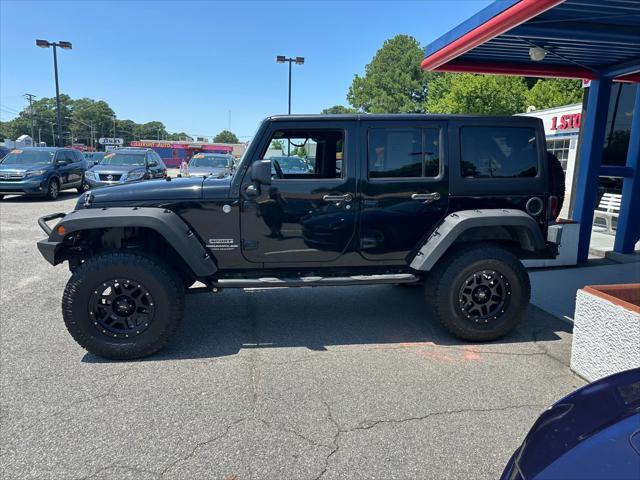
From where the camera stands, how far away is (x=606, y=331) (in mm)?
3293

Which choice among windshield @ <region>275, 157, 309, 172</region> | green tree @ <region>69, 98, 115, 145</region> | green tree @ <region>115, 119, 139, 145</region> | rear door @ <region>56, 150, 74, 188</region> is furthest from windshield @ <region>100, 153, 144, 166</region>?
green tree @ <region>115, 119, 139, 145</region>

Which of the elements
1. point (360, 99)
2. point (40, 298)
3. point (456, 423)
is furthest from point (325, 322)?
point (360, 99)

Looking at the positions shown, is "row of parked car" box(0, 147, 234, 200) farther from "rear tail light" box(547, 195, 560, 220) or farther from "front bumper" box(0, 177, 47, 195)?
"rear tail light" box(547, 195, 560, 220)

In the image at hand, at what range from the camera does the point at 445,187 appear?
4.12 meters

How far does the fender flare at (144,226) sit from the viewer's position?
144 inches

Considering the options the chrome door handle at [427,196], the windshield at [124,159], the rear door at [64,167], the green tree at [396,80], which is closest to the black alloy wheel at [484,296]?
the chrome door handle at [427,196]

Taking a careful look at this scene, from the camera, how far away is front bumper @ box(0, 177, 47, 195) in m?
13.8

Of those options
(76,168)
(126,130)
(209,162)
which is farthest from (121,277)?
(126,130)

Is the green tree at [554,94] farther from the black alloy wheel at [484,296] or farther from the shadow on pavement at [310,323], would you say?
the black alloy wheel at [484,296]

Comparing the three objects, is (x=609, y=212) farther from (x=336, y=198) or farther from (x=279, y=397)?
(x=279, y=397)

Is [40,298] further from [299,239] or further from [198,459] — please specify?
[198,459]

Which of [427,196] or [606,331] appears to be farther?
[427,196]

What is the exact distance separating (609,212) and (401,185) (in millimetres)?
8387

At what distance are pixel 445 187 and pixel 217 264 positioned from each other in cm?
216
